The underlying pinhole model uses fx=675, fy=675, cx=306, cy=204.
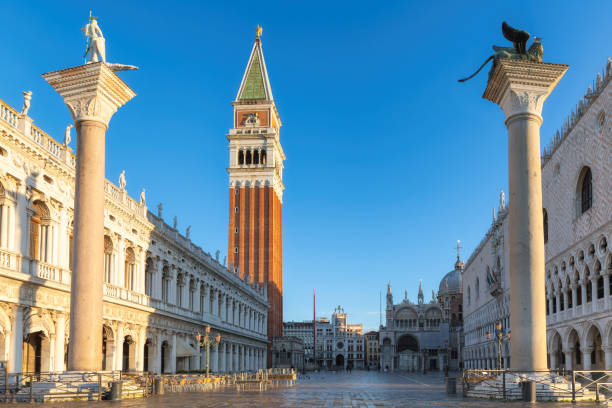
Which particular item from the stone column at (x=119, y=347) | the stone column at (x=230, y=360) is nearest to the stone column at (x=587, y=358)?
the stone column at (x=119, y=347)

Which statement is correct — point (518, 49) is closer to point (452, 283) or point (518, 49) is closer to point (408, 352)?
point (408, 352)

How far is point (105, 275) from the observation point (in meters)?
38.1

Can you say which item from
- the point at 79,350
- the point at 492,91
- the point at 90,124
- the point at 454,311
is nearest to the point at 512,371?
the point at 492,91

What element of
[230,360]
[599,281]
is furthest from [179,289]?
[599,281]

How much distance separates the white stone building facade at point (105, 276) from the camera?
89.3 feet

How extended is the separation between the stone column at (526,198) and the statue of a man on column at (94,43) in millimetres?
15109

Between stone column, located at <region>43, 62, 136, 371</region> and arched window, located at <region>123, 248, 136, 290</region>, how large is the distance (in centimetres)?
1754

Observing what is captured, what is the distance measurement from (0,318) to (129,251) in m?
16.4

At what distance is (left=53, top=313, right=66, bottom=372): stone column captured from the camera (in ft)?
99.7

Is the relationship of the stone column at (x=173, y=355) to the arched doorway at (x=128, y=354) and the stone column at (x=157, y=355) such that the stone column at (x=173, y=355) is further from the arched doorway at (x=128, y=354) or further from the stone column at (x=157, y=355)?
the arched doorway at (x=128, y=354)

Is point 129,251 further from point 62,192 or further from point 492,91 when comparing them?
point 492,91

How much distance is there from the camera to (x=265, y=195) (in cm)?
9988

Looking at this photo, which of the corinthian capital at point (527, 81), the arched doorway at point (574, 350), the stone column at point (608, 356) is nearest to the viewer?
the corinthian capital at point (527, 81)

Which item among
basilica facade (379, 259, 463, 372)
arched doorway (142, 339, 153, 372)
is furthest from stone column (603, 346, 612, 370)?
basilica facade (379, 259, 463, 372)
